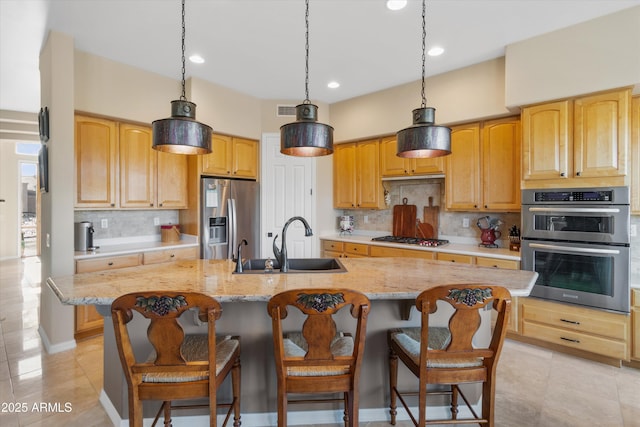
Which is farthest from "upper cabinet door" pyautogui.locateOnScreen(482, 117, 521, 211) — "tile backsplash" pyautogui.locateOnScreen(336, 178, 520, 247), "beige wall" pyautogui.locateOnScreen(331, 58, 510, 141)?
"tile backsplash" pyautogui.locateOnScreen(336, 178, 520, 247)

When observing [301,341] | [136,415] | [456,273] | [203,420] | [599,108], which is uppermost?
[599,108]

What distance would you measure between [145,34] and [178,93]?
106cm

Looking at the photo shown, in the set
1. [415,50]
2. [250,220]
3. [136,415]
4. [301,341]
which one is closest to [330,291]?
[301,341]

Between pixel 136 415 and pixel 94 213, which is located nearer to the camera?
pixel 136 415

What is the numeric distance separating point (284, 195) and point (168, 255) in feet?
5.85

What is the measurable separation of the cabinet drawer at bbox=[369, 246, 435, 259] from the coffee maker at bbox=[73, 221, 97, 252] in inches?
129

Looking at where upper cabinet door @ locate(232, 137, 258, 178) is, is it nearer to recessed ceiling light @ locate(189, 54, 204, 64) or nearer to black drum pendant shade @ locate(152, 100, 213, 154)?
recessed ceiling light @ locate(189, 54, 204, 64)

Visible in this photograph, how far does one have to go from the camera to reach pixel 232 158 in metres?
4.46

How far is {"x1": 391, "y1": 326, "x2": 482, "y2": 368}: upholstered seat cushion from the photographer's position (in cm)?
162

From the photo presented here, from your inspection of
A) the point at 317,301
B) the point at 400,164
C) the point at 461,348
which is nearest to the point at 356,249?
the point at 400,164

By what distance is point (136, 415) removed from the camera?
1.45 metres

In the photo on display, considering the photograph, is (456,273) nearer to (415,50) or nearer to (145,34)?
(415,50)

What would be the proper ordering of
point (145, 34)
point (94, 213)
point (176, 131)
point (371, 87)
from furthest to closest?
point (371, 87) < point (94, 213) < point (145, 34) < point (176, 131)

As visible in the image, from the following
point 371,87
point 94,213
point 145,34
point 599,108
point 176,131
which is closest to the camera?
point 176,131
